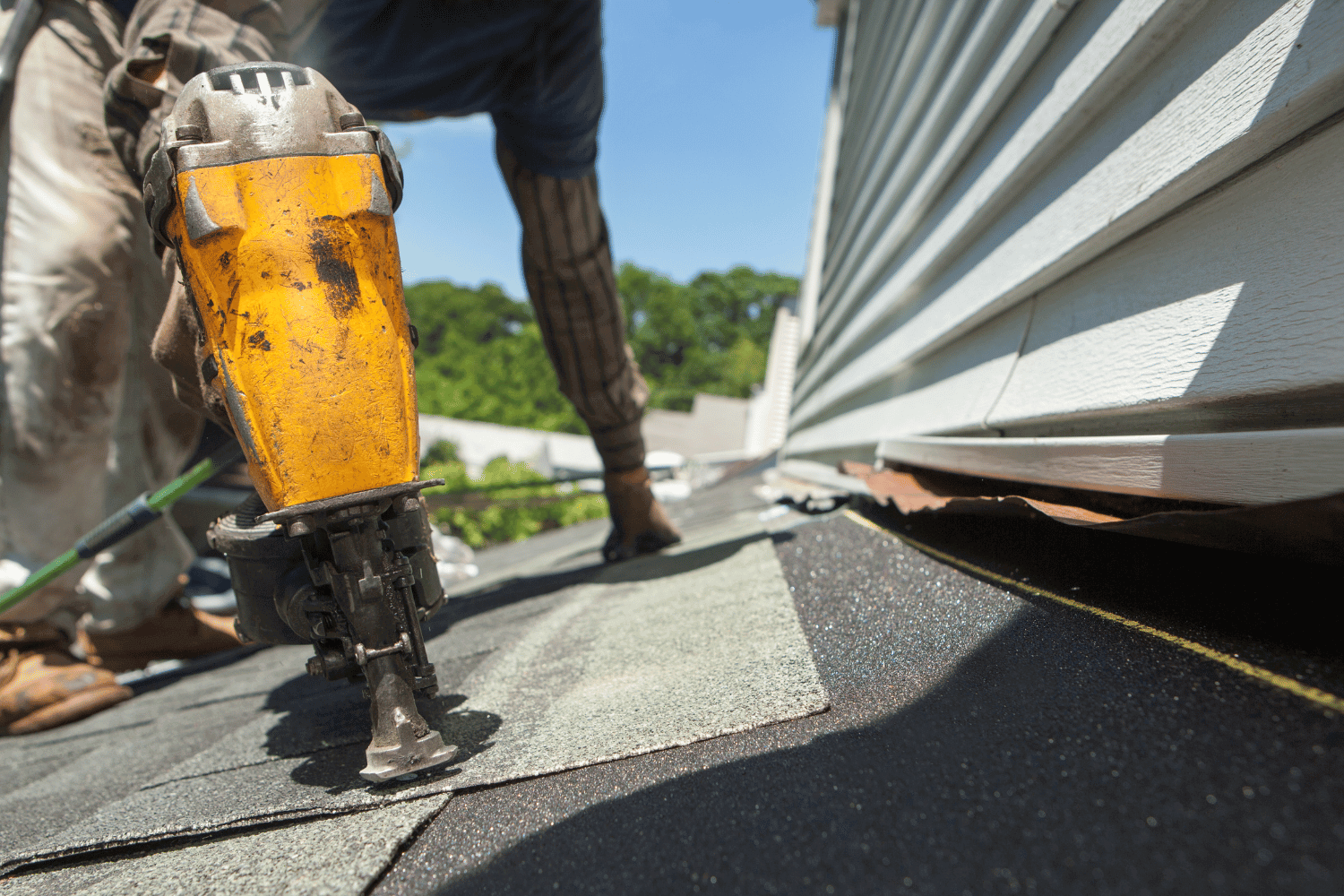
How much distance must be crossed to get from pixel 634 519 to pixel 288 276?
5.79ft

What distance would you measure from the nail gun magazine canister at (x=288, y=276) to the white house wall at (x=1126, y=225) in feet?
2.95

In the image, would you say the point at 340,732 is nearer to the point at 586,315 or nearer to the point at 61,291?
the point at 586,315

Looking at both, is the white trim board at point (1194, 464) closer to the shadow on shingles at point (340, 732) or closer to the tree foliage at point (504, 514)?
the shadow on shingles at point (340, 732)

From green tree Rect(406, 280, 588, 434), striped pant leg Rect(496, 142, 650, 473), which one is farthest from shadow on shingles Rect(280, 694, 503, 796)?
green tree Rect(406, 280, 588, 434)

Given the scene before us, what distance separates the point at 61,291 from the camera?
1.78 m

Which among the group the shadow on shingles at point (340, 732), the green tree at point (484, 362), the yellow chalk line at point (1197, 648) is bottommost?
the shadow on shingles at point (340, 732)

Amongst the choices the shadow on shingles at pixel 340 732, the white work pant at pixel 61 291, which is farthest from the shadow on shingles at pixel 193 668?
the shadow on shingles at pixel 340 732

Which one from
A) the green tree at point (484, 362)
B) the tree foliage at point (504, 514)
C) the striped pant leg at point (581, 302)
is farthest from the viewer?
the green tree at point (484, 362)

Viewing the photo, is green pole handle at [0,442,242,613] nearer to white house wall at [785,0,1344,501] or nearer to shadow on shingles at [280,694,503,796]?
shadow on shingles at [280,694,503,796]

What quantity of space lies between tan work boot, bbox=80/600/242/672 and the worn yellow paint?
195 cm

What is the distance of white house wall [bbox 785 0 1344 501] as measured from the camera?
67 centimetres

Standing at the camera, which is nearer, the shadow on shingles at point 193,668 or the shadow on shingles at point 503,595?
the shadow on shingles at point 503,595

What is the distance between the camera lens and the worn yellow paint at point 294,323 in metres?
0.75

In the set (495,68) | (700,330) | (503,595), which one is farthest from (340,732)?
(700,330)
